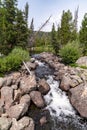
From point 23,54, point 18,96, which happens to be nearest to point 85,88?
point 18,96

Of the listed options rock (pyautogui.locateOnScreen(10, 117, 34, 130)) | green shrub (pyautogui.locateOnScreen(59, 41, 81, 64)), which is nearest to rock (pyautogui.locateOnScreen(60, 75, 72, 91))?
rock (pyautogui.locateOnScreen(10, 117, 34, 130))

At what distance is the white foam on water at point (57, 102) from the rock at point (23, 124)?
10.3ft

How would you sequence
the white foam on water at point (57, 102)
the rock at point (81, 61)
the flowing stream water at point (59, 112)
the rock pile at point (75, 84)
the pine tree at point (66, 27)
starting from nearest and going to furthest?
the flowing stream water at point (59, 112) → the rock pile at point (75, 84) → the white foam on water at point (57, 102) → the rock at point (81, 61) → the pine tree at point (66, 27)

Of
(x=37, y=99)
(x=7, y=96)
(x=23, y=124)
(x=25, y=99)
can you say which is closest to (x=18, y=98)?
(x=25, y=99)

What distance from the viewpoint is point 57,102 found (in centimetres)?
2291

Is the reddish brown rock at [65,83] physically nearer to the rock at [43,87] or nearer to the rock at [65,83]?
the rock at [65,83]

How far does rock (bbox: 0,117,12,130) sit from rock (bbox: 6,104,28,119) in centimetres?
83

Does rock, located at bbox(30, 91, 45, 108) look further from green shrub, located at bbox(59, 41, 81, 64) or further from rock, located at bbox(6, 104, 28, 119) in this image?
green shrub, located at bbox(59, 41, 81, 64)

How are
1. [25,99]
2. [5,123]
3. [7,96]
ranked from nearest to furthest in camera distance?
[5,123] < [7,96] < [25,99]

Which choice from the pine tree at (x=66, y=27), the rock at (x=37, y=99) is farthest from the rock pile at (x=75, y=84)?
the pine tree at (x=66, y=27)

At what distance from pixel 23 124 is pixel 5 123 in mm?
1429

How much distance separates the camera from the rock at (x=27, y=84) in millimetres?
22234

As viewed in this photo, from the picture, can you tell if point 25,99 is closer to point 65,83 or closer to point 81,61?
point 65,83

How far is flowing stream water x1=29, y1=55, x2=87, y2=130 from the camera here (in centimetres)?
1911
